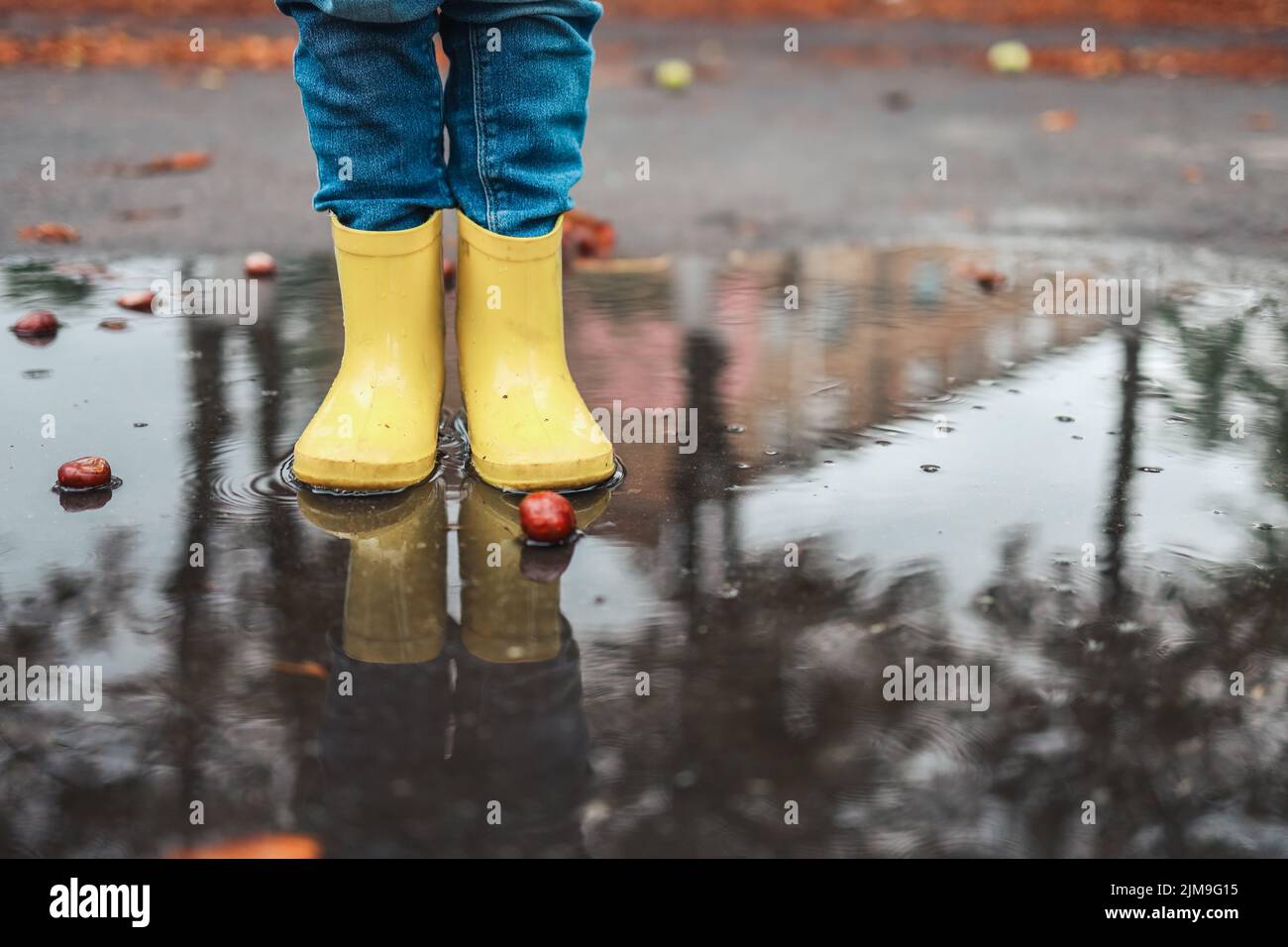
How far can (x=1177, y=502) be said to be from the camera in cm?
219

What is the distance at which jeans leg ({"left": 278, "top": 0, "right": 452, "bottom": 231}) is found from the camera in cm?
215

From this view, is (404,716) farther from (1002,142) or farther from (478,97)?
(1002,142)

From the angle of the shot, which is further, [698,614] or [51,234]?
[51,234]

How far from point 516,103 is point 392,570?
2.62 feet

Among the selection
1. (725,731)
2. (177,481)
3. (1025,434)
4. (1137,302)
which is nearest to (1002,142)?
(1137,302)

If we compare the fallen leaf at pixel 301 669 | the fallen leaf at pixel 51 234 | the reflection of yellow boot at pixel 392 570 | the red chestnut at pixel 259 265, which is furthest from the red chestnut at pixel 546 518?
the fallen leaf at pixel 51 234

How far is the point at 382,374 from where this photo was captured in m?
2.30

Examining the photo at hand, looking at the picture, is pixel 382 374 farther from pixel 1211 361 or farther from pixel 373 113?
pixel 1211 361

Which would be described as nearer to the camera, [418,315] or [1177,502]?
[1177,502]

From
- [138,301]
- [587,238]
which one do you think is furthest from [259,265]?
[587,238]

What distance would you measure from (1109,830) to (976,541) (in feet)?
2.31

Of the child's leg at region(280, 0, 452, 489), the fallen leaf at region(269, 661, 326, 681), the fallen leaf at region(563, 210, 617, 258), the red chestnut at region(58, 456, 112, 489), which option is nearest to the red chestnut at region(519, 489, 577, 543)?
the child's leg at region(280, 0, 452, 489)

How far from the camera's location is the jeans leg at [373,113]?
215 centimetres

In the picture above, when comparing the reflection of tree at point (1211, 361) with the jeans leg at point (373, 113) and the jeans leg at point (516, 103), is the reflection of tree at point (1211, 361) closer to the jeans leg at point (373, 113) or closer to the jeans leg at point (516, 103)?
the jeans leg at point (516, 103)
